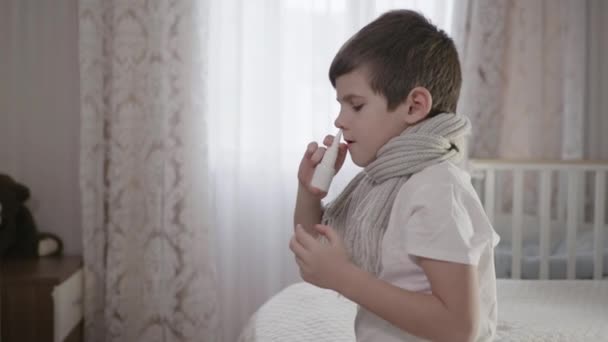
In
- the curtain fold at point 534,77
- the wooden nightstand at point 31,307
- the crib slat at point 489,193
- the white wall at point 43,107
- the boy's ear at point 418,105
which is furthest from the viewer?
the curtain fold at point 534,77

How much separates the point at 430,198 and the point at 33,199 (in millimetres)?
2228

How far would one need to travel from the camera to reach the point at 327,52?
265cm

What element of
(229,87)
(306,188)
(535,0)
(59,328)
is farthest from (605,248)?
(59,328)

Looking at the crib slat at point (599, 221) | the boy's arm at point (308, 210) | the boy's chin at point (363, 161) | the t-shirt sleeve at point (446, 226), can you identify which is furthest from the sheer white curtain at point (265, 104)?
the t-shirt sleeve at point (446, 226)

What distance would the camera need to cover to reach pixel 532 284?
1.88 metres

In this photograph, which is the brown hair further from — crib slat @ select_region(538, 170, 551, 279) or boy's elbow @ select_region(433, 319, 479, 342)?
crib slat @ select_region(538, 170, 551, 279)

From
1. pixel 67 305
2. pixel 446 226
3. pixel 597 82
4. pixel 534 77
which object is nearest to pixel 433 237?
pixel 446 226

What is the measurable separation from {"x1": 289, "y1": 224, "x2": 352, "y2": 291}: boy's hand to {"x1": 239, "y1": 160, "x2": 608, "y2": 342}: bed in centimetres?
54

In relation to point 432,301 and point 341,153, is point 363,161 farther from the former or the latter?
point 432,301

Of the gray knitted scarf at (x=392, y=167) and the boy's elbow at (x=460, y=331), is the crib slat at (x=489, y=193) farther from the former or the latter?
the boy's elbow at (x=460, y=331)

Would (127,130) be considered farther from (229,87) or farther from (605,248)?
(605,248)

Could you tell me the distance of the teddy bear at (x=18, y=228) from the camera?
2.39 m

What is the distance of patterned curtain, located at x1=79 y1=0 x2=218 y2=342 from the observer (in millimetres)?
2518

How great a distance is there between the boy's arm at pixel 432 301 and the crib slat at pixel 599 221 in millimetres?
1596
